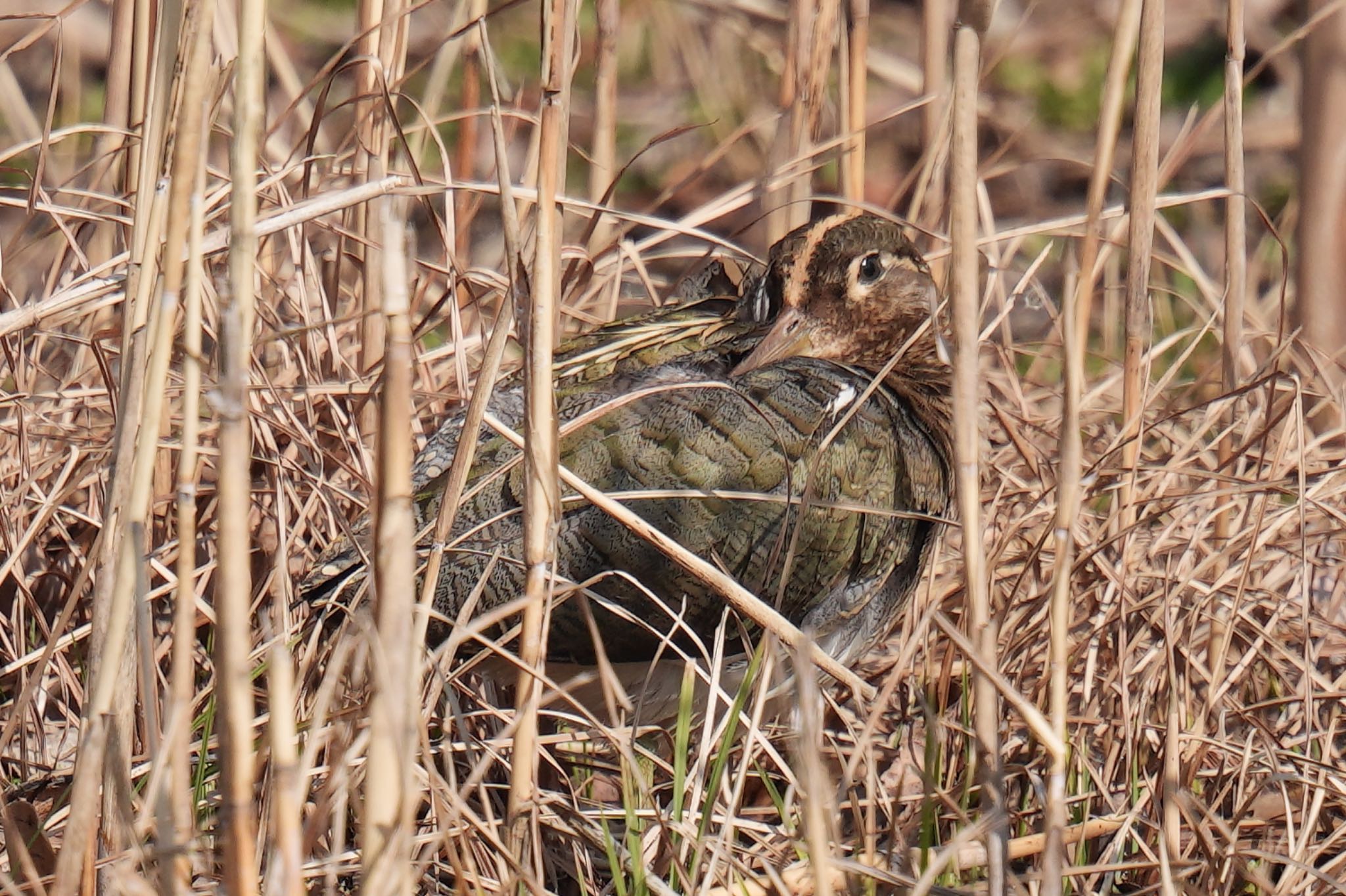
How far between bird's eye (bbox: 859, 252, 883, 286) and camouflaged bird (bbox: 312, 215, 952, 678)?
3cm

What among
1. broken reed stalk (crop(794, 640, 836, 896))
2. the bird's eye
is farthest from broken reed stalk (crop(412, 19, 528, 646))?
the bird's eye

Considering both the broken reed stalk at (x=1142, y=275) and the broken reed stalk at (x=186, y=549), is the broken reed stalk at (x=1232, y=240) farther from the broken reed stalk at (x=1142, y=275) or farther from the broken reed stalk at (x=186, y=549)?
the broken reed stalk at (x=186, y=549)

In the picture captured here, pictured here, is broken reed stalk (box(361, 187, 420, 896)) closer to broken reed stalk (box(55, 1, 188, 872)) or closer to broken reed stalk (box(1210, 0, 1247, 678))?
broken reed stalk (box(55, 1, 188, 872))

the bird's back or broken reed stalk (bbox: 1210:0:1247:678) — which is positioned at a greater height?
broken reed stalk (bbox: 1210:0:1247:678)

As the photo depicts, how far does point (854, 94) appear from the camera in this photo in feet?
12.0

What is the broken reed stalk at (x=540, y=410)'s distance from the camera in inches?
84.0

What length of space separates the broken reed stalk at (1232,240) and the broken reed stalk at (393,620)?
1719 millimetres

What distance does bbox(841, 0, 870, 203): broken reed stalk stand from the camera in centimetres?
356

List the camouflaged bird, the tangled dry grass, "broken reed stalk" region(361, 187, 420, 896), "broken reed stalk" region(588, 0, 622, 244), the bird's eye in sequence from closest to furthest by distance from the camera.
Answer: "broken reed stalk" region(361, 187, 420, 896)
the tangled dry grass
the camouflaged bird
"broken reed stalk" region(588, 0, 622, 244)
the bird's eye

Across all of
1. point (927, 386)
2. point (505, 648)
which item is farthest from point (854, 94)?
point (505, 648)

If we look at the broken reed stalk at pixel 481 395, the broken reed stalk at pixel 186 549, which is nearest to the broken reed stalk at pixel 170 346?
the broken reed stalk at pixel 186 549

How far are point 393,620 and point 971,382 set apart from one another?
81 cm

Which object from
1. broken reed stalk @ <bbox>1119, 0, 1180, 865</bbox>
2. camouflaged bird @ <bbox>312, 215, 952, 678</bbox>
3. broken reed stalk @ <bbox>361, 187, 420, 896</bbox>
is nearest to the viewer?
broken reed stalk @ <bbox>361, 187, 420, 896</bbox>

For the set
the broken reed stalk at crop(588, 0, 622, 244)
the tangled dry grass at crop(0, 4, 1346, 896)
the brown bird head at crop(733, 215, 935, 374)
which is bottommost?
the tangled dry grass at crop(0, 4, 1346, 896)
